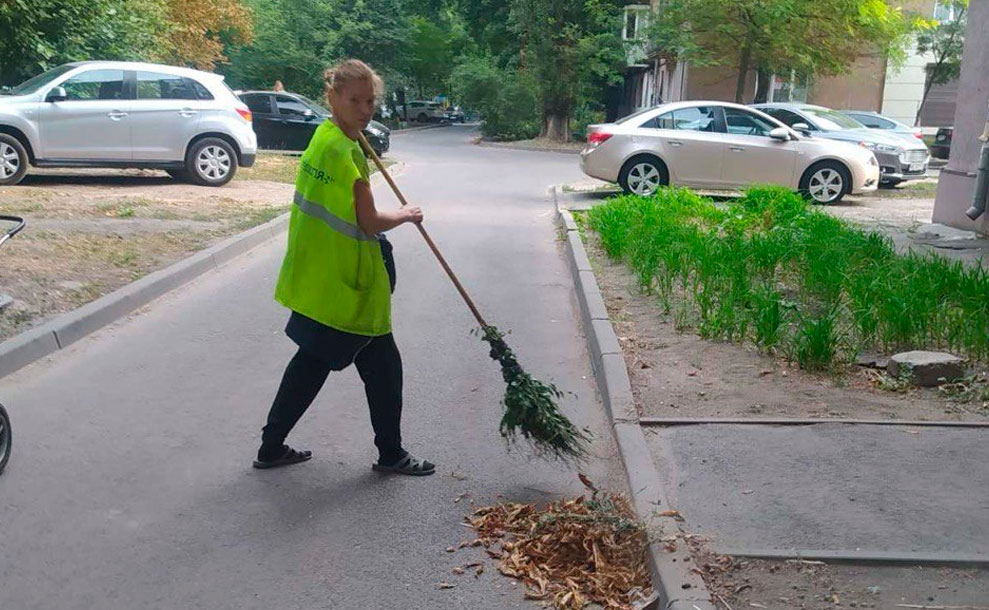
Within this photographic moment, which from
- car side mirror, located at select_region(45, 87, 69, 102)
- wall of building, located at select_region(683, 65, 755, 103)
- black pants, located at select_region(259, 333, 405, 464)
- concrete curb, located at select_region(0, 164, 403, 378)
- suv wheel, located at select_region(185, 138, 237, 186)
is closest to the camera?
black pants, located at select_region(259, 333, 405, 464)

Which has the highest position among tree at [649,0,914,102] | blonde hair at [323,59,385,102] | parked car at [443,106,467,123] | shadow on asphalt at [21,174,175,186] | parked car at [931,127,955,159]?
tree at [649,0,914,102]

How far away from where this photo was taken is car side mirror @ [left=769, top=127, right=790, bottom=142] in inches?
644

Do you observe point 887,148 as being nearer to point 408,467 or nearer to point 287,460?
point 408,467

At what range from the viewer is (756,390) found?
6098 millimetres

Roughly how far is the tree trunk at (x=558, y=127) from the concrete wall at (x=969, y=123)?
993 inches

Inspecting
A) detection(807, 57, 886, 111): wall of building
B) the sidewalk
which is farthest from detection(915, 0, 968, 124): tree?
the sidewalk

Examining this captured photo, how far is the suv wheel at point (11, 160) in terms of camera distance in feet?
47.9

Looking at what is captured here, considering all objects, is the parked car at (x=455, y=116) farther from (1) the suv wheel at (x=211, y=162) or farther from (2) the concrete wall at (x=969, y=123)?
(2) the concrete wall at (x=969, y=123)

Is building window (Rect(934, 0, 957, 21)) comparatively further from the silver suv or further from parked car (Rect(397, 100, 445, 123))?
parked car (Rect(397, 100, 445, 123))

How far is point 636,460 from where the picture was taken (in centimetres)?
500

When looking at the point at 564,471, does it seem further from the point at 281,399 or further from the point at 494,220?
Result: the point at 494,220

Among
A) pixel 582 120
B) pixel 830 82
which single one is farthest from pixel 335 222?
pixel 582 120

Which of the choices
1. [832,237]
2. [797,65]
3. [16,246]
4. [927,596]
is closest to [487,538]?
[927,596]

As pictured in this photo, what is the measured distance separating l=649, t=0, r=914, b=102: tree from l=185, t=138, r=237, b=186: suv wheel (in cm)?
1634
